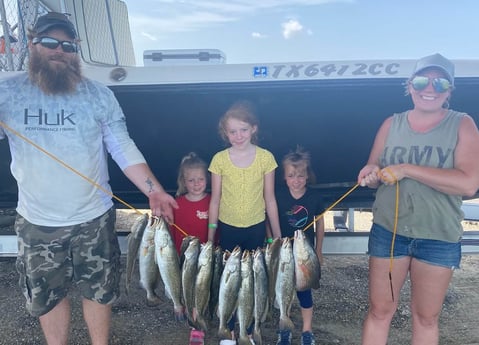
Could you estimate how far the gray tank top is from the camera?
2.28m

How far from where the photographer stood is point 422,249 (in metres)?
2.36

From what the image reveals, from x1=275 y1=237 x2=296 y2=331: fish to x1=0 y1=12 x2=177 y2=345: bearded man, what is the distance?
0.72 meters

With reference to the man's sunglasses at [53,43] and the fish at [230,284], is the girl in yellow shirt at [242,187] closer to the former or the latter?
the fish at [230,284]

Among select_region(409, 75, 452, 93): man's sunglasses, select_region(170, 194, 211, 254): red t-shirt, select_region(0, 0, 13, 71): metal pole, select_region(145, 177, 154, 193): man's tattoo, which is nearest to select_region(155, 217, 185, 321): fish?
select_region(145, 177, 154, 193): man's tattoo

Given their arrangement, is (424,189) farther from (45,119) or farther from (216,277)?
(45,119)

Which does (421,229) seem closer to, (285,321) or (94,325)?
(285,321)

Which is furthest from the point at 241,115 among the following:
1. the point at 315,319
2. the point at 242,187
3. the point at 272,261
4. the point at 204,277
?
the point at 315,319

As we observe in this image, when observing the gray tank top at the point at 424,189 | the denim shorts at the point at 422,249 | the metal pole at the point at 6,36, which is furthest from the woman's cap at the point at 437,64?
the metal pole at the point at 6,36

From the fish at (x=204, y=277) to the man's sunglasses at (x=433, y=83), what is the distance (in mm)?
1454

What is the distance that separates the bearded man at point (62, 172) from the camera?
7.73ft

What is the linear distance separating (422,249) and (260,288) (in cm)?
95

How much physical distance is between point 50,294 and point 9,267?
3.08 meters

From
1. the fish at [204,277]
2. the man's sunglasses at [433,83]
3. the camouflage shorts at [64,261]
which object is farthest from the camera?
the fish at [204,277]

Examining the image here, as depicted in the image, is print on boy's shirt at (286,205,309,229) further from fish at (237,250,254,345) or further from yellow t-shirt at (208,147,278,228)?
fish at (237,250,254,345)
